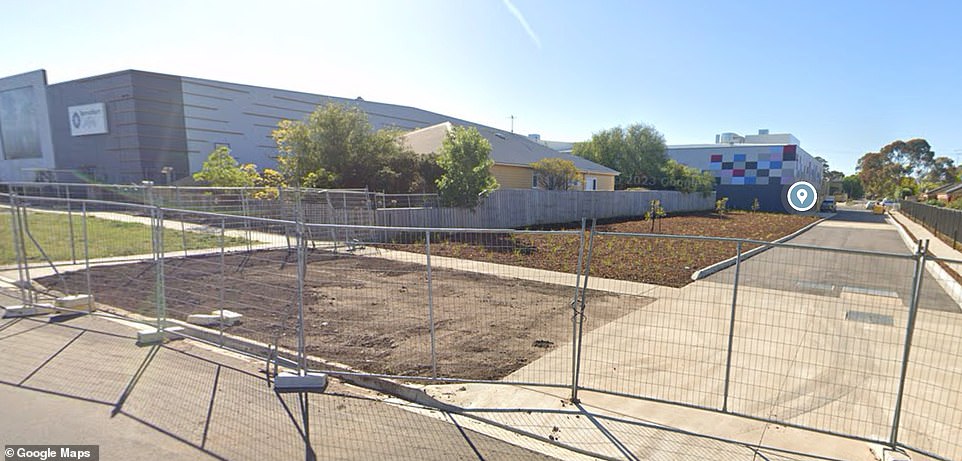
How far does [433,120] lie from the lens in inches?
2106

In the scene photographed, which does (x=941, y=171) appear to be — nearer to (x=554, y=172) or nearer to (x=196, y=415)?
(x=554, y=172)

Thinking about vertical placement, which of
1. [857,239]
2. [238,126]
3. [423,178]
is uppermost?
[238,126]

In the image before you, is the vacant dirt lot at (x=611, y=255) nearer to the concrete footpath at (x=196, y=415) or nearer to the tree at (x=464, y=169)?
the tree at (x=464, y=169)

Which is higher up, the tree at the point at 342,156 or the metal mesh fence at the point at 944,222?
the tree at the point at 342,156

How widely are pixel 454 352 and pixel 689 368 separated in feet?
9.47

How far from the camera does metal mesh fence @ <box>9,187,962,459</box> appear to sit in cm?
488

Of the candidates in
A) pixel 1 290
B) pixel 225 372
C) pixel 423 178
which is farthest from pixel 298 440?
pixel 423 178

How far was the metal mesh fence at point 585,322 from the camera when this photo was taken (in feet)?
16.0

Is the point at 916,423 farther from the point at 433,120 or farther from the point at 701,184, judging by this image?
the point at 433,120

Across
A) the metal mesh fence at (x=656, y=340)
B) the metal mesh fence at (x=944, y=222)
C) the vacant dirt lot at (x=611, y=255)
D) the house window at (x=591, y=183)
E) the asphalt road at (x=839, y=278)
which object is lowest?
the asphalt road at (x=839, y=278)

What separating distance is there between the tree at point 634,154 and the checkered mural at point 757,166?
35.8 ft

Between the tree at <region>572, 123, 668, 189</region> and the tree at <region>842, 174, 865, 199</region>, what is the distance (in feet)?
285

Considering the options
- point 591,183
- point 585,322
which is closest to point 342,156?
point 585,322

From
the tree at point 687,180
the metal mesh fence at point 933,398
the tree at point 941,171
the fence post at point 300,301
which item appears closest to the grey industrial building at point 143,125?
the tree at point 687,180
